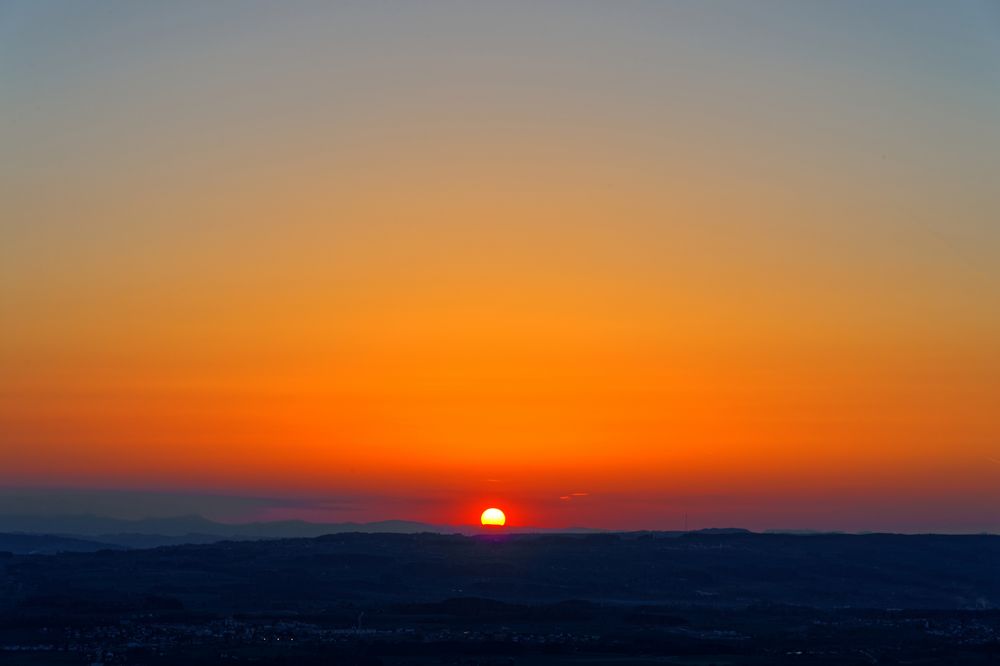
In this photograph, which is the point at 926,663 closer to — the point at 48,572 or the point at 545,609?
the point at 545,609

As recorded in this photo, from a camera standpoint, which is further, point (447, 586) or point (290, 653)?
point (447, 586)

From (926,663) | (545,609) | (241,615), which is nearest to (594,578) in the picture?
(545,609)

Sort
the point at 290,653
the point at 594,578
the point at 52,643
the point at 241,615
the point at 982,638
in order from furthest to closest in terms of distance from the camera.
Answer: the point at 594,578
the point at 241,615
the point at 982,638
the point at 52,643
the point at 290,653

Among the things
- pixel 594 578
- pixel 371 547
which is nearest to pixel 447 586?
pixel 594 578

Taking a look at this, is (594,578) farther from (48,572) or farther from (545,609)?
(48,572)

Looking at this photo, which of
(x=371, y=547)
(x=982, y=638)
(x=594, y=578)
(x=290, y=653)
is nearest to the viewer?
(x=290, y=653)

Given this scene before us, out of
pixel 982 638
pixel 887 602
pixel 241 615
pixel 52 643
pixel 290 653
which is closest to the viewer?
pixel 290 653
